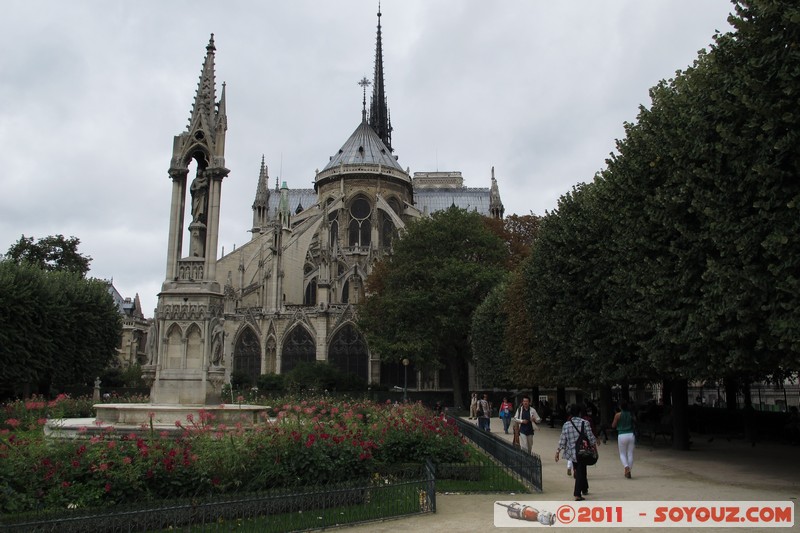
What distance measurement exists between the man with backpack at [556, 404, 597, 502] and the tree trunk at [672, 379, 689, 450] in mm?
10332

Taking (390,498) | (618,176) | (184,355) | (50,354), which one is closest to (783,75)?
(618,176)

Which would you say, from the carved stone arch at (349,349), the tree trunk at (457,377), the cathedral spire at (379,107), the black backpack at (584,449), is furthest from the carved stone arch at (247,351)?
the cathedral spire at (379,107)

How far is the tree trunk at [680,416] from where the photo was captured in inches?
800

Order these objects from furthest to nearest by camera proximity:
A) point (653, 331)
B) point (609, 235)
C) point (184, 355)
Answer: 1. point (609, 235)
2. point (653, 331)
3. point (184, 355)

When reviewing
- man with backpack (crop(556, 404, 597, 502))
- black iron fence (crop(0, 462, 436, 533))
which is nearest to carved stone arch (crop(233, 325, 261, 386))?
black iron fence (crop(0, 462, 436, 533))

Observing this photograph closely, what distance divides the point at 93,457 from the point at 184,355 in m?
6.83

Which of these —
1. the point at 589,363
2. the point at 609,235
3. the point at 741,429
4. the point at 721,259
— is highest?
the point at 609,235

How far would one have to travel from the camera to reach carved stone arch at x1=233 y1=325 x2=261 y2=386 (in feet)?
181

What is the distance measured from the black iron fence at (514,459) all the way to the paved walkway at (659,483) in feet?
1.18

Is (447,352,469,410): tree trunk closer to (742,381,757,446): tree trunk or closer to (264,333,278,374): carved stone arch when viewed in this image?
(264,333,278,374): carved stone arch

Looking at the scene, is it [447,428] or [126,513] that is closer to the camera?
[126,513]

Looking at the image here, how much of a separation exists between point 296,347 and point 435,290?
1662 centimetres

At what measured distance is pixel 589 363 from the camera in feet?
71.4

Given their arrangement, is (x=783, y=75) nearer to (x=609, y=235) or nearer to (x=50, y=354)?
(x=609, y=235)
